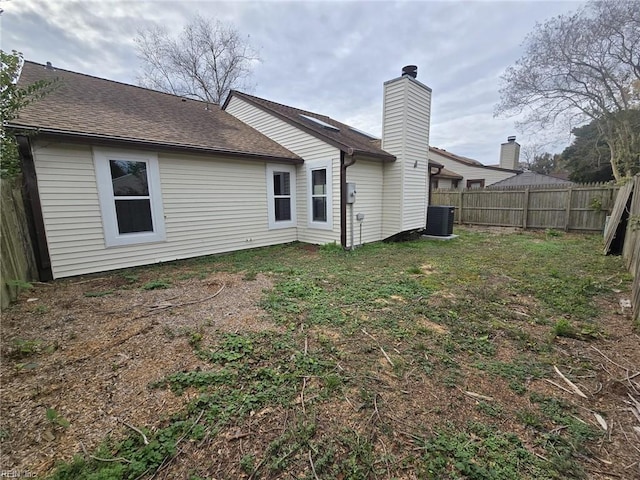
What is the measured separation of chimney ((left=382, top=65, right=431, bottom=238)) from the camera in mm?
7641

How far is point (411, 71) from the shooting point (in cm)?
790

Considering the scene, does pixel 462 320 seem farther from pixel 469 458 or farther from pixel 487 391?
pixel 469 458

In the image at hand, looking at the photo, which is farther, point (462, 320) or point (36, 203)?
point (36, 203)

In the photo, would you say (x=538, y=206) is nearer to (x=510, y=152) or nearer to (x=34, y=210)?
(x=510, y=152)

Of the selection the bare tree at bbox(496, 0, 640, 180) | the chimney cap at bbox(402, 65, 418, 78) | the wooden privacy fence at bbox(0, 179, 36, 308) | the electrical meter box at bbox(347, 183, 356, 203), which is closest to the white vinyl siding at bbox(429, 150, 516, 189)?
the bare tree at bbox(496, 0, 640, 180)

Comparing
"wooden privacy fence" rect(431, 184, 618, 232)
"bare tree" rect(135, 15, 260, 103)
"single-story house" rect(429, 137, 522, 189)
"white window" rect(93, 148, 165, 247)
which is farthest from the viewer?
"single-story house" rect(429, 137, 522, 189)

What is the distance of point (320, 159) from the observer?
7410 millimetres

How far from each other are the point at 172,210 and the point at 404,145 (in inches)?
250

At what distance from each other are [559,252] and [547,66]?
1465cm

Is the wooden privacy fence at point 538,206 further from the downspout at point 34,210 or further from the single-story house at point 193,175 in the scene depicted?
the downspout at point 34,210

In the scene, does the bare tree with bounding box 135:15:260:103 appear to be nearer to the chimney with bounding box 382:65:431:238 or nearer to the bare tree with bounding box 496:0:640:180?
the chimney with bounding box 382:65:431:238

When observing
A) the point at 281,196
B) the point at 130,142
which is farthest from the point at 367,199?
the point at 130,142

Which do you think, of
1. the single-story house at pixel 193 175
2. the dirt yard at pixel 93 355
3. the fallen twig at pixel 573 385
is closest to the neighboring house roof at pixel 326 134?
the single-story house at pixel 193 175

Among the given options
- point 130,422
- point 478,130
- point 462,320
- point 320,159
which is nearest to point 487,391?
point 462,320
